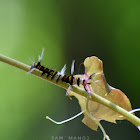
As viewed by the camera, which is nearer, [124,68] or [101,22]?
[124,68]

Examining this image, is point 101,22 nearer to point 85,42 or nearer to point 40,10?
point 85,42

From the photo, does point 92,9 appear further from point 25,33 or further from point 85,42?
point 25,33

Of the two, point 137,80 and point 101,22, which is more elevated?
point 101,22

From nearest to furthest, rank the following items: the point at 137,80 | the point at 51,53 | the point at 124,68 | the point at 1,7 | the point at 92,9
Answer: the point at 137,80, the point at 124,68, the point at 51,53, the point at 92,9, the point at 1,7

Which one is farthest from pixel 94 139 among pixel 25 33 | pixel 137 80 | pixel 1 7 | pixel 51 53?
pixel 1 7

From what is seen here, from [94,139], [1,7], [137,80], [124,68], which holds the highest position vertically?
[1,7]

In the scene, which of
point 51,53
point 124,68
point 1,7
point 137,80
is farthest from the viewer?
point 1,7

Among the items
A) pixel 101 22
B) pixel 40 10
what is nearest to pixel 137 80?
pixel 101 22
